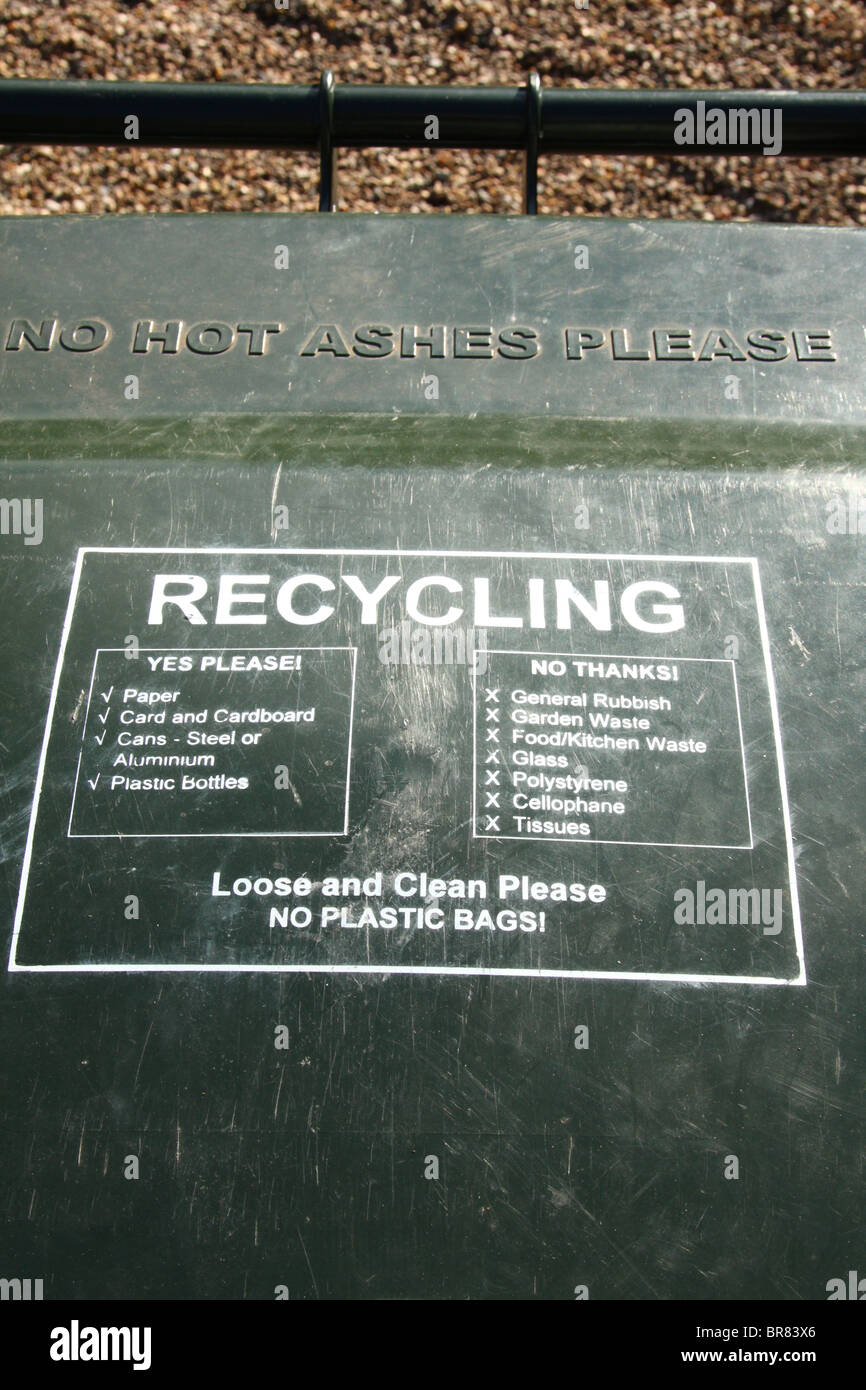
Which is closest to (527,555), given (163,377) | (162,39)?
(163,377)

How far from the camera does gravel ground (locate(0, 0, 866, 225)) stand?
4.82m

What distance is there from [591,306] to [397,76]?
11.5 ft

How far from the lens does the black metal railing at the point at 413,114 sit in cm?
232

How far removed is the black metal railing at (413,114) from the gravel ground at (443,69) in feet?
8.23

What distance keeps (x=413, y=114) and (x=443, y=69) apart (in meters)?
3.09

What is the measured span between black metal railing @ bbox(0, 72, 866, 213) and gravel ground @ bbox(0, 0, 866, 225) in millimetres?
2507

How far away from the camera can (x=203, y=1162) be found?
4.85 feet
